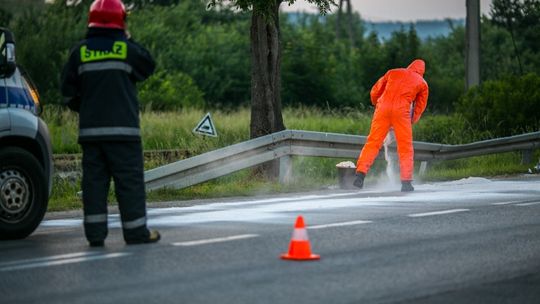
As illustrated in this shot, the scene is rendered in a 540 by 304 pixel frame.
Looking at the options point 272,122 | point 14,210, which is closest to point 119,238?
point 14,210

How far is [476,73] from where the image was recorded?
29.4 m

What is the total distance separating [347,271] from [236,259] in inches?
37.1

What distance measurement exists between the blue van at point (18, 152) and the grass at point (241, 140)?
3.09 meters

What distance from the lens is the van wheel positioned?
11.5 meters

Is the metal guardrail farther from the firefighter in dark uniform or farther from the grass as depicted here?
the firefighter in dark uniform

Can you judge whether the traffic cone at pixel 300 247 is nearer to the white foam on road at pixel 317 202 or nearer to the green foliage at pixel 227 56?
the white foam on road at pixel 317 202

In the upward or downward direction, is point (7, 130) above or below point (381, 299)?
above

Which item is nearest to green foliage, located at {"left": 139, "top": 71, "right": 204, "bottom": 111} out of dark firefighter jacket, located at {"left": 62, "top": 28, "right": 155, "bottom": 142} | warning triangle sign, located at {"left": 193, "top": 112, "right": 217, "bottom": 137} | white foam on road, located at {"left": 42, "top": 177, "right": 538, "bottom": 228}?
warning triangle sign, located at {"left": 193, "top": 112, "right": 217, "bottom": 137}

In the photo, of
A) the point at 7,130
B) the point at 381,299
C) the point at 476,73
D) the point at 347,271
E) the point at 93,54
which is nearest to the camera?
the point at 381,299

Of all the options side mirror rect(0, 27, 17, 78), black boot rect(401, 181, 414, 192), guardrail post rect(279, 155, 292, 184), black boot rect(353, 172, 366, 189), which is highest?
side mirror rect(0, 27, 17, 78)

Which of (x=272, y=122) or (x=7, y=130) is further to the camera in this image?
(x=272, y=122)

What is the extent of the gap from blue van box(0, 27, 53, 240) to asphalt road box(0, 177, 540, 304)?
0.21 metres

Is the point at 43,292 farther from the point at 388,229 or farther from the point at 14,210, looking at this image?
the point at 388,229

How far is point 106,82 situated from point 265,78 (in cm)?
945
